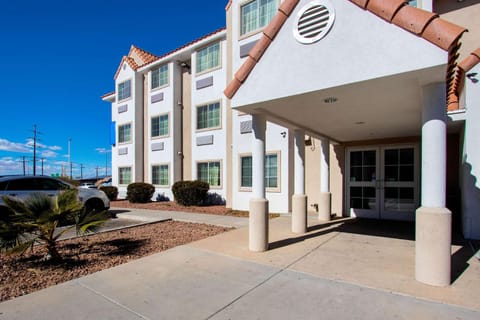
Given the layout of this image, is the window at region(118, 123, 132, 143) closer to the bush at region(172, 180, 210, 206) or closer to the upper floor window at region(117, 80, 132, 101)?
the upper floor window at region(117, 80, 132, 101)

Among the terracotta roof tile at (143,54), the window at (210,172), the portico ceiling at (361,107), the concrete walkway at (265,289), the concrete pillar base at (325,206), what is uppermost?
the terracotta roof tile at (143,54)

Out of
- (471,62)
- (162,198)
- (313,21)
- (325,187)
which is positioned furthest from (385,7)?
(162,198)

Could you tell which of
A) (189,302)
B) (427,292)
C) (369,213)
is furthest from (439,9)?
(189,302)

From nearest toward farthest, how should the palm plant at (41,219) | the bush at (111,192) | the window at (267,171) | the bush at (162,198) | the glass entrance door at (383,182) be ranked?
1. the palm plant at (41,219)
2. the glass entrance door at (383,182)
3. the window at (267,171)
4. the bush at (162,198)
5. the bush at (111,192)

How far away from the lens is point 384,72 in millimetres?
3861

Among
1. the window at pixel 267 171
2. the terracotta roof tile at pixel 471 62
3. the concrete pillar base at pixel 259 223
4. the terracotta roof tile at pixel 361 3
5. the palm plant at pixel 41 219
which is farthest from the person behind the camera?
the window at pixel 267 171

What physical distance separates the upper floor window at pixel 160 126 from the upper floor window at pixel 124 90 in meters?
3.48

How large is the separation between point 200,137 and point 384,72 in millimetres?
11889

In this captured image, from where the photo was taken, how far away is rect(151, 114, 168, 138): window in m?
16.9

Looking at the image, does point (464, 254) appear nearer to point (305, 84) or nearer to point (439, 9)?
point (305, 84)

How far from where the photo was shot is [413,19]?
3652 mm

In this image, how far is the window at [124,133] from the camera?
19055 millimetres

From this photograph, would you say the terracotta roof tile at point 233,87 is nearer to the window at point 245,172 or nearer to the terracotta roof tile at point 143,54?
A: the window at point 245,172

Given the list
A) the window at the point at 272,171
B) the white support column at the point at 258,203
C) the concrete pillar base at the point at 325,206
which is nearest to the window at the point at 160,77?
the window at the point at 272,171
